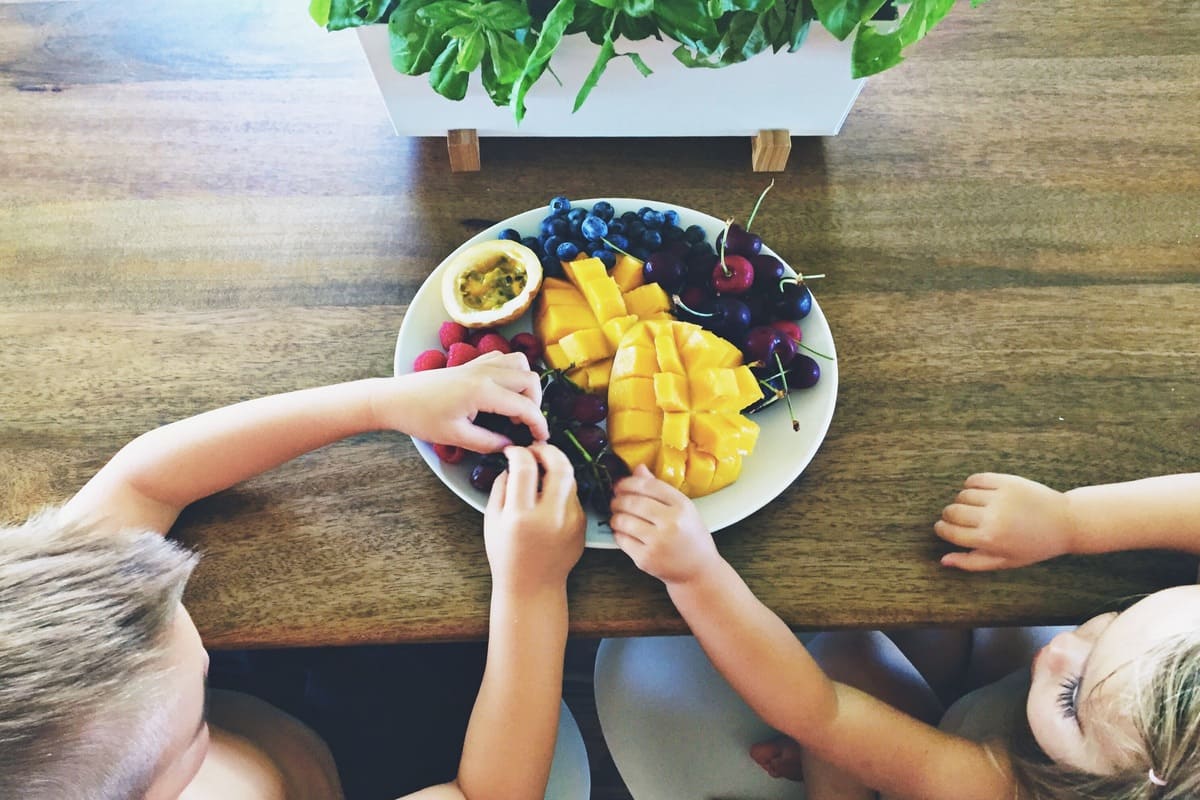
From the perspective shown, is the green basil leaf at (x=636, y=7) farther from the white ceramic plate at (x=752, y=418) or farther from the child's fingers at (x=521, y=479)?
the child's fingers at (x=521, y=479)

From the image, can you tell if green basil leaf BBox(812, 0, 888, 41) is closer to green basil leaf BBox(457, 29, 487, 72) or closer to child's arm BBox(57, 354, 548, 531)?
green basil leaf BBox(457, 29, 487, 72)

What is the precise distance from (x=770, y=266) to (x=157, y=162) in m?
0.72

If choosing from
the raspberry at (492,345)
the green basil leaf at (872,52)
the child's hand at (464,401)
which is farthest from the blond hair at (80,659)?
the green basil leaf at (872,52)

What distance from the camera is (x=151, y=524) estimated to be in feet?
2.41

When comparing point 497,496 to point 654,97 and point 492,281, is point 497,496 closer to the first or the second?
point 492,281

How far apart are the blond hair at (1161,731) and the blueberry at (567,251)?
61cm

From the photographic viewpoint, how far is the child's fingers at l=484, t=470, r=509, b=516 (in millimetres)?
734

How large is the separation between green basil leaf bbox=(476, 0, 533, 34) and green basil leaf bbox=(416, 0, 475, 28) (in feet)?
0.04

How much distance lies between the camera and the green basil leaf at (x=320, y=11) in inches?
30.9

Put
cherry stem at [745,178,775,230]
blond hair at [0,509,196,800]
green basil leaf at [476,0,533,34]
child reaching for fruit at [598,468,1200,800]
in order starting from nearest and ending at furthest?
1. blond hair at [0,509,196,800]
2. child reaching for fruit at [598,468,1200,800]
3. green basil leaf at [476,0,533,34]
4. cherry stem at [745,178,775,230]

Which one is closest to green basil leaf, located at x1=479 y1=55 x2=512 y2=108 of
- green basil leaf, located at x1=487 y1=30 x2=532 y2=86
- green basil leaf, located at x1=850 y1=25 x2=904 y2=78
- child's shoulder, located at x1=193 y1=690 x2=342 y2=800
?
green basil leaf, located at x1=487 y1=30 x2=532 y2=86

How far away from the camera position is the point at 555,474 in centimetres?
74

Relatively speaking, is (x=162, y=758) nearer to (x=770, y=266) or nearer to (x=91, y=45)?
(x=770, y=266)

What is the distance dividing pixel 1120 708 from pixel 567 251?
62 cm
